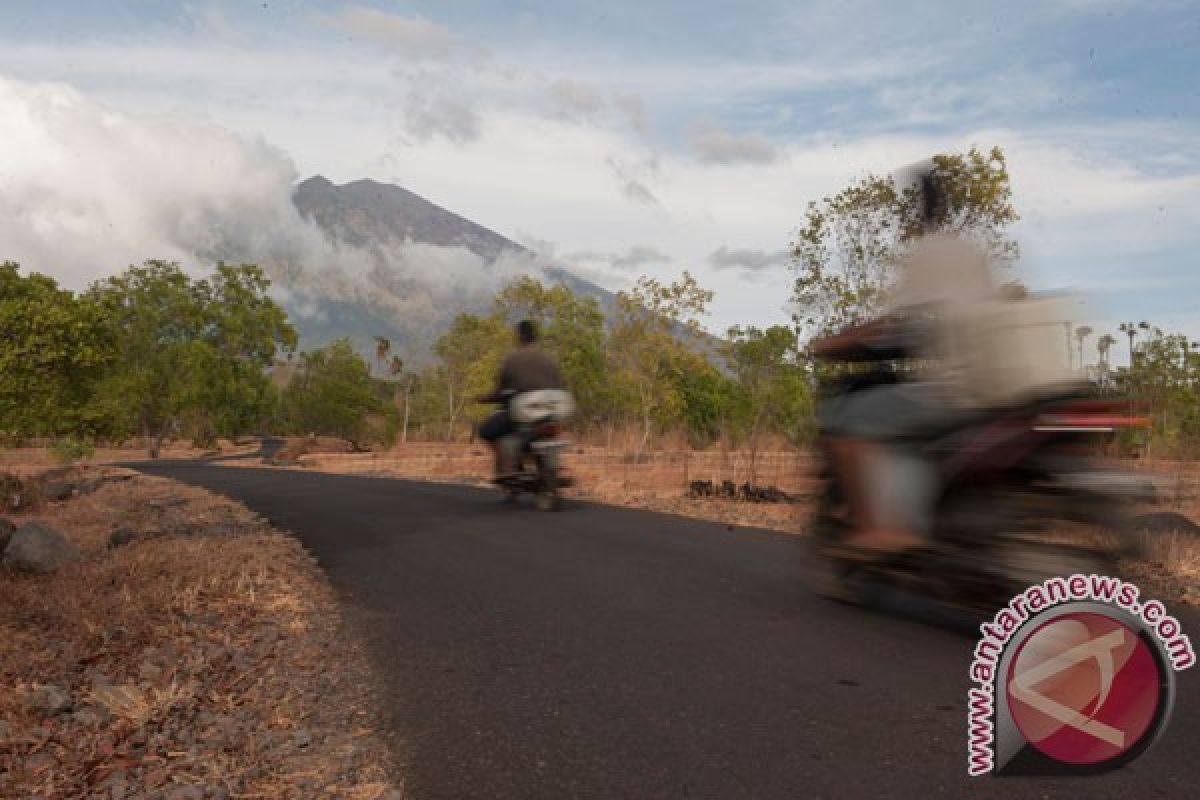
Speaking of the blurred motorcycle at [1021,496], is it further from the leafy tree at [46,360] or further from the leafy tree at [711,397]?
the leafy tree at [711,397]

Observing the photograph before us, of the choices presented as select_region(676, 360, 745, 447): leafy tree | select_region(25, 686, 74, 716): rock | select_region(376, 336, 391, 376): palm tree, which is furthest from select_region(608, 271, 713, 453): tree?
Result: select_region(376, 336, 391, 376): palm tree

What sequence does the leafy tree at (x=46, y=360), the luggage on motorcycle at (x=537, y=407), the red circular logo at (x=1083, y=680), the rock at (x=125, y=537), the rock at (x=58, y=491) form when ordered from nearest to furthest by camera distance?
1. the red circular logo at (x=1083, y=680)
2. the rock at (x=125, y=537)
3. the luggage on motorcycle at (x=537, y=407)
4. the leafy tree at (x=46, y=360)
5. the rock at (x=58, y=491)

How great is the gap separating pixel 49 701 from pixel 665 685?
2597 millimetres

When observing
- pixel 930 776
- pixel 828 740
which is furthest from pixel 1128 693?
pixel 828 740

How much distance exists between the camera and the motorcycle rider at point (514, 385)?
10008mm

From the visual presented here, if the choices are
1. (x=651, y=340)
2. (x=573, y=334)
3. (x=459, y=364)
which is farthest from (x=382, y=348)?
(x=651, y=340)

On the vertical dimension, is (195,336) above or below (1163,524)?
above

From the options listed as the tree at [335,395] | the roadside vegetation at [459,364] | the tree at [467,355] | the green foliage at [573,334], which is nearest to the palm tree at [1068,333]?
the roadside vegetation at [459,364]

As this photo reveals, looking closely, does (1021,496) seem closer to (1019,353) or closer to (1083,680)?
(1019,353)

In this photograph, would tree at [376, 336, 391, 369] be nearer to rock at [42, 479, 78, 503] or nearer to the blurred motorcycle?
rock at [42, 479, 78, 503]

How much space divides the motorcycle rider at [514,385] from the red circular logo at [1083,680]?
7.85m

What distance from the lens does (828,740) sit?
10.2 ft

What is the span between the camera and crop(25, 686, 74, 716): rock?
3.42m

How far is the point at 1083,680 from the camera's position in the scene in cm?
231
